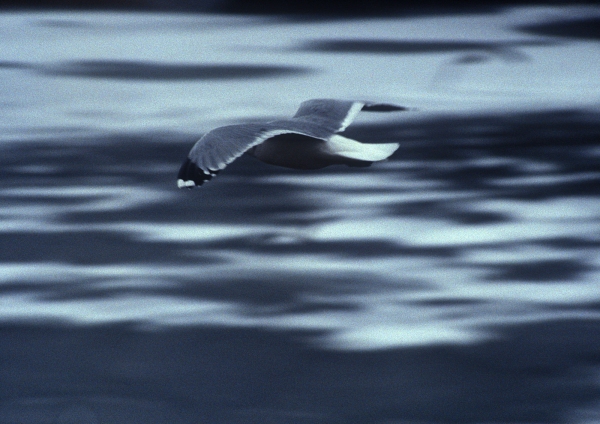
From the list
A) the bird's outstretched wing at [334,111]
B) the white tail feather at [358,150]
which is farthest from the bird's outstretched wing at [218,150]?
the bird's outstretched wing at [334,111]

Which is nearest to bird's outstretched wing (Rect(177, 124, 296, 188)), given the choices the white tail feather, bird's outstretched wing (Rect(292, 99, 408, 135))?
the white tail feather

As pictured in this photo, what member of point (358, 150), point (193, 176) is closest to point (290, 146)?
point (358, 150)

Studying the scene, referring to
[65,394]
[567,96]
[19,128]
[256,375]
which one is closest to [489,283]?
[256,375]

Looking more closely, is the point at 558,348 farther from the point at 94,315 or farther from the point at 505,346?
the point at 94,315

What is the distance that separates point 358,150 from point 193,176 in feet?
4.43

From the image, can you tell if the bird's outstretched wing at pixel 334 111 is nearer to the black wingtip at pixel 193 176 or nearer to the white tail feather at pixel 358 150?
the white tail feather at pixel 358 150

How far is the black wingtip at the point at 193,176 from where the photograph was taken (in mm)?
6789

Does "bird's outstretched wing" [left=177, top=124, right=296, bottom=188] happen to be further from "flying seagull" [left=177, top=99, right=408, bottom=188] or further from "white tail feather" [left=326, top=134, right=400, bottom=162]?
"white tail feather" [left=326, top=134, right=400, bottom=162]

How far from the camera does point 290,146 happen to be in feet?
25.1

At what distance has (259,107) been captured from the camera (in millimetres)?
17750

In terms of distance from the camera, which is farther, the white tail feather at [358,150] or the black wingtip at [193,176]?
the white tail feather at [358,150]

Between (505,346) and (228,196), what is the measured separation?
4864 millimetres

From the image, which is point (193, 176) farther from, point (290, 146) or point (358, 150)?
point (358, 150)

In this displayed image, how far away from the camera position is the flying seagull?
22.8ft
